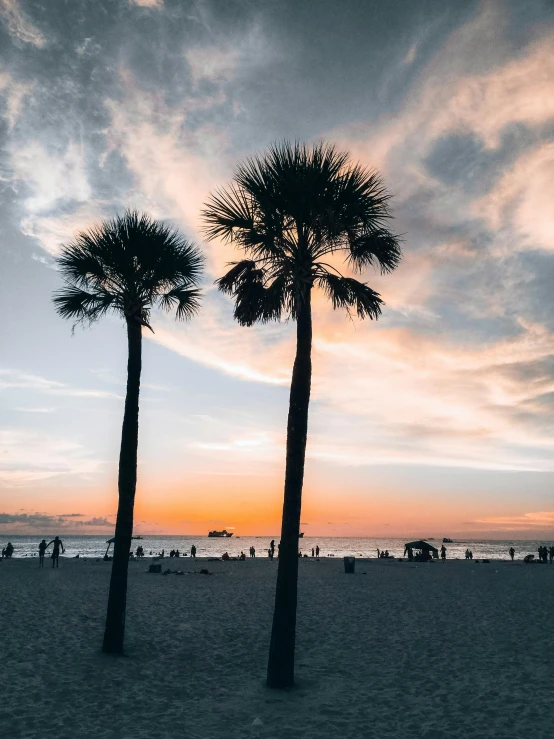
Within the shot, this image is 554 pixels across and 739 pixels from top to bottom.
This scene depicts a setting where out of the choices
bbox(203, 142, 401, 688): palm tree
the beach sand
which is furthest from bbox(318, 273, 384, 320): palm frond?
the beach sand

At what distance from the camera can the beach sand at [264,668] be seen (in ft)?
27.0

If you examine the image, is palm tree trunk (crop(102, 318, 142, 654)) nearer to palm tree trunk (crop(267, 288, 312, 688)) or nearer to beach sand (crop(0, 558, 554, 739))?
beach sand (crop(0, 558, 554, 739))

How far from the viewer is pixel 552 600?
2289 cm

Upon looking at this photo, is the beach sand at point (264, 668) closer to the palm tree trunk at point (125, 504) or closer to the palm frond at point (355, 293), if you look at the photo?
the palm tree trunk at point (125, 504)

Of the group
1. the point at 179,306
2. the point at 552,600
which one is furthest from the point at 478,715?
the point at 552,600

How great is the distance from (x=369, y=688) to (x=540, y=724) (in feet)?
10.2

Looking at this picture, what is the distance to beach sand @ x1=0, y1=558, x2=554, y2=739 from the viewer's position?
822 cm

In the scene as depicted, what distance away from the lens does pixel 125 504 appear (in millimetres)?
12305

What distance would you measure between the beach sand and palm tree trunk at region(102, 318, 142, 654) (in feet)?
2.18

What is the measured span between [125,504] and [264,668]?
15.6 feet

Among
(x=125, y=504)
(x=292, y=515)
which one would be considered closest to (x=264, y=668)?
(x=292, y=515)

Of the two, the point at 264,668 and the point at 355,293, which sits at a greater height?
the point at 355,293

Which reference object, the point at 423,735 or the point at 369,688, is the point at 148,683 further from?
the point at 423,735

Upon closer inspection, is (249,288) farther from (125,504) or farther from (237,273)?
(125,504)
